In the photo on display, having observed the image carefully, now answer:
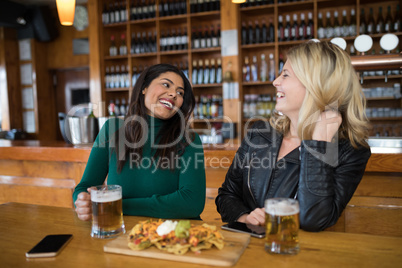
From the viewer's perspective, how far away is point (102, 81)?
515 cm

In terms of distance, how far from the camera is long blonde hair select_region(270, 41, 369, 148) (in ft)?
4.21

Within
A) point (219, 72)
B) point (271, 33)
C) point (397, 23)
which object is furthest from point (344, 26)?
point (219, 72)

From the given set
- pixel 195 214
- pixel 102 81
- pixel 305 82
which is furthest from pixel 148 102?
pixel 102 81

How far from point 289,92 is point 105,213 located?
0.78 metres

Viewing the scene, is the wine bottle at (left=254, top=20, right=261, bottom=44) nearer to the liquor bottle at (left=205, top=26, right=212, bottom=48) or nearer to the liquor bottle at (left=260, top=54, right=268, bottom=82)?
the liquor bottle at (left=260, top=54, right=268, bottom=82)

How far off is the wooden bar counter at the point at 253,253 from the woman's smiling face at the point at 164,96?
59 cm

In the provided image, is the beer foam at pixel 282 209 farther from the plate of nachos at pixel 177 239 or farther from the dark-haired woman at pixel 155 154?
the dark-haired woman at pixel 155 154

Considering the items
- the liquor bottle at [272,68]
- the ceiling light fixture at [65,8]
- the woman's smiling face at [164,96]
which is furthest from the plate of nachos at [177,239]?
the liquor bottle at [272,68]

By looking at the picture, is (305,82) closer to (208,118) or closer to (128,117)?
(128,117)

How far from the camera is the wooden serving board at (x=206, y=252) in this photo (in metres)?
0.82

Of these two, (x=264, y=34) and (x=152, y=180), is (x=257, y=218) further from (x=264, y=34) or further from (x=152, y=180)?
(x=264, y=34)

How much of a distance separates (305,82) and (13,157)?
213cm

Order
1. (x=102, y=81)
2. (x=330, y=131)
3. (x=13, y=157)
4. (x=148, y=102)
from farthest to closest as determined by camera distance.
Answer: (x=102, y=81) < (x=13, y=157) < (x=148, y=102) < (x=330, y=131)

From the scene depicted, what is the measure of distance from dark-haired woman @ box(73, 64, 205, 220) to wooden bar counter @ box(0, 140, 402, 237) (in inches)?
20.6
